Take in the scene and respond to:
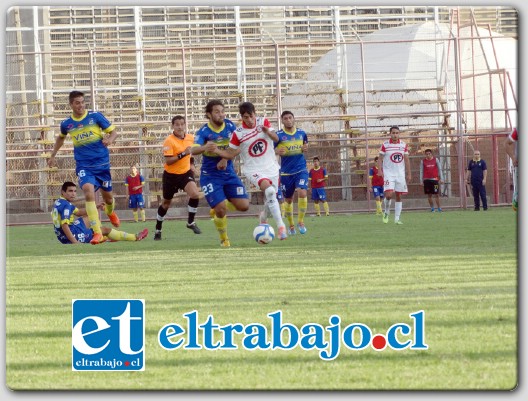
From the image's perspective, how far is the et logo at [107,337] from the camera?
16.4ft

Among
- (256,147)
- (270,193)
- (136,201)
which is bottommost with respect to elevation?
(136,201)

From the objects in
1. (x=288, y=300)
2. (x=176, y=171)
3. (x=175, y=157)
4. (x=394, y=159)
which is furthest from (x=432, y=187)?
(x=288, y=300)

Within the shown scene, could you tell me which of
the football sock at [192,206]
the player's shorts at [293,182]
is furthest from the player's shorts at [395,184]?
the football sock at [192,206]

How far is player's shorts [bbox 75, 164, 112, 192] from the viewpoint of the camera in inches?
575

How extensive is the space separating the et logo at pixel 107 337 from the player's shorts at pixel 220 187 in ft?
28.0

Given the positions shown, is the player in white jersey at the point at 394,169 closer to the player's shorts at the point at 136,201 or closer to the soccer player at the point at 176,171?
the soccer player at the point at 176,171

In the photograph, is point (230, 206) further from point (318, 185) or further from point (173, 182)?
point (318, 185)

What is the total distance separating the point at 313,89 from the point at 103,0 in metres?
30.1

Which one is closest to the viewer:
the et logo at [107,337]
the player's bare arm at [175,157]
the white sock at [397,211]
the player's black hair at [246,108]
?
the et logo at [107,337]

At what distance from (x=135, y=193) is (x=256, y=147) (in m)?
15.2

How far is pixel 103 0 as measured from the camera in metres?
5.70

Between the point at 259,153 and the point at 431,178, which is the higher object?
the point at 259,153

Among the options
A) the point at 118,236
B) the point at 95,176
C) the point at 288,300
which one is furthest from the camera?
the point at 118,236

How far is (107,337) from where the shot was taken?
5090mm
